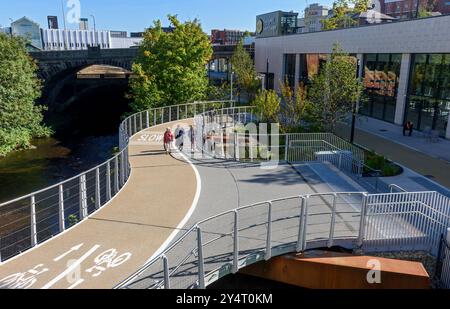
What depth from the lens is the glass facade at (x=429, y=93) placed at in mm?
24094

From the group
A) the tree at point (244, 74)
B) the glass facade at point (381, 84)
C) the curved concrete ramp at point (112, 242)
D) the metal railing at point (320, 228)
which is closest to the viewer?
the curved concrete ramp at point (112, 242)

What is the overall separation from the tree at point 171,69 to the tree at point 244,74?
344 inches

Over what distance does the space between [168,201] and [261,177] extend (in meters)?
4.07

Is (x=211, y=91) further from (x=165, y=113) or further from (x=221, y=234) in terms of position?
(x=221, y=234)

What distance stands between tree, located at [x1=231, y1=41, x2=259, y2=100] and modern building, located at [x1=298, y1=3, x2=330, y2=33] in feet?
85.3

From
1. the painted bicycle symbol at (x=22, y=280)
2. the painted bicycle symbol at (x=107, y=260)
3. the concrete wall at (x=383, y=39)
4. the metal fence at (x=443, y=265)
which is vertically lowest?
the metal fence at (x=443, y=265)

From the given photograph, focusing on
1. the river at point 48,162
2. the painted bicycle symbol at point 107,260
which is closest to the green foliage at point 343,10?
the river at point 48,162

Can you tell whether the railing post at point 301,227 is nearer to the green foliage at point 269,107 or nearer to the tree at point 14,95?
the green foliage at point 269,107

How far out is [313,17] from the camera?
297ft

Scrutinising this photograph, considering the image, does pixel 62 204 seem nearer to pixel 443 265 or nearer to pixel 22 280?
pixel 22 280

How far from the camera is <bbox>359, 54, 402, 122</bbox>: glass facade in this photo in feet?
94.7

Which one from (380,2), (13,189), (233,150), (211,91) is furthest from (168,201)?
(380,2)

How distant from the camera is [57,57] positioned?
1727 inches

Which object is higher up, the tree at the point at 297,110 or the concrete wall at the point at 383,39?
the concrete wall at the point at 383,39
